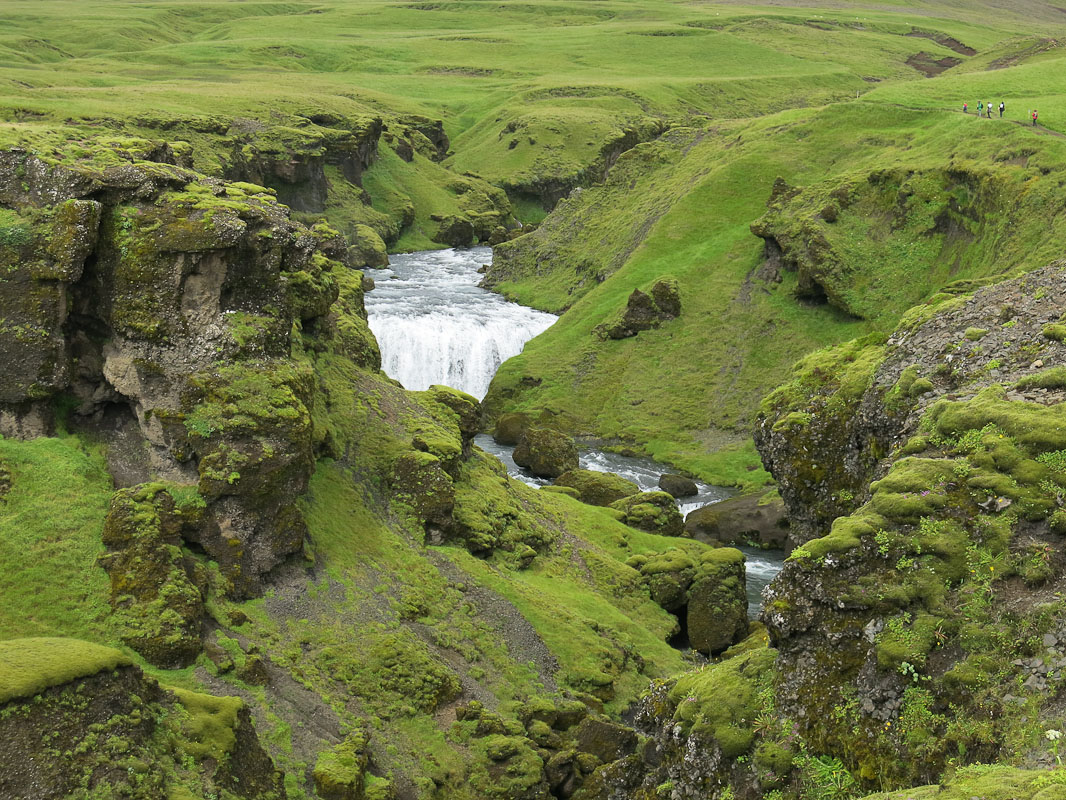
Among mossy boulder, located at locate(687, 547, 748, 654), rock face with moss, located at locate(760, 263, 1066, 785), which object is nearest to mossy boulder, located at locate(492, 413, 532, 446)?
mossy boulder, located at locate(687, 547, 748, 654)

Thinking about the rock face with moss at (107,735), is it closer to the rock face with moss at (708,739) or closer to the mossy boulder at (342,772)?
the mossy boulder at (342,772)

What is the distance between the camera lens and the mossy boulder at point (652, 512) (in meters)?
48.8

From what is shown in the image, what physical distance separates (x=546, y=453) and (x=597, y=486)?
5329 mm

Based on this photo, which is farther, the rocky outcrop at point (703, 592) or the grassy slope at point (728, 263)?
the grassy slope at point (728, 263)

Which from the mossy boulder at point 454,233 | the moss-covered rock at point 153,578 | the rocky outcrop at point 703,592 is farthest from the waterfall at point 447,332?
the moss-covered rock at point 153,578

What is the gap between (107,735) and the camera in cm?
2047

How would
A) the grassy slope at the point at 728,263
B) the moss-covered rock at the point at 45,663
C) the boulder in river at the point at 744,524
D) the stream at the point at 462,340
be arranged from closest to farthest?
the moss-covered rock at the point at 45,663 < the boulder in river at the point at 744,524 < the stream at the point at 462,340 < the grassy slope at the point at 728,263

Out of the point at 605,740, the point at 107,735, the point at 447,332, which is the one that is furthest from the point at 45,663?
the point at 447,332

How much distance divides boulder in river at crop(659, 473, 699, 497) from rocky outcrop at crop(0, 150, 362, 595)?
30.7 metres

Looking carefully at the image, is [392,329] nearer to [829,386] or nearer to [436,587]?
[436,587]

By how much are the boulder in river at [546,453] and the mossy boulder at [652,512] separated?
753 cm

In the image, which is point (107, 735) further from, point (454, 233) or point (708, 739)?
point (454, 233)

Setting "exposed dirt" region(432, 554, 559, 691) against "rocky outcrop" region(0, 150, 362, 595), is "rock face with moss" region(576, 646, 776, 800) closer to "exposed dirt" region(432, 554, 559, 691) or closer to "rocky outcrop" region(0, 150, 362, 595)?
"exposed dirt" region(432, 554, 559, 691)

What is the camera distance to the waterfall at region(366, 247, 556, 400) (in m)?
74.8
